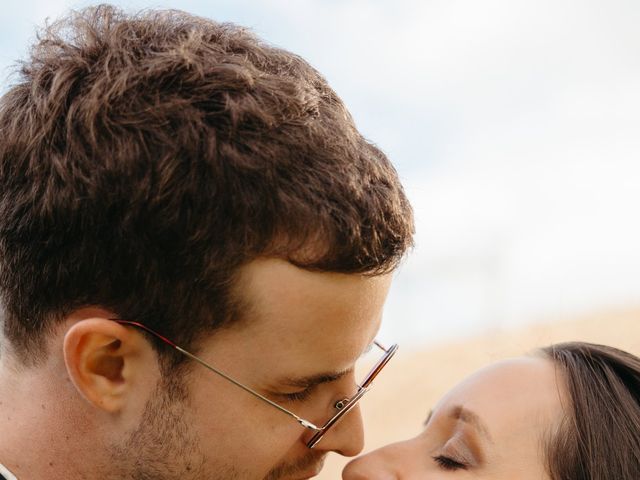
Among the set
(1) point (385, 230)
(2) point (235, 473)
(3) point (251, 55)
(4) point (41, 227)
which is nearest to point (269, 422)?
(2) point (235, 473)

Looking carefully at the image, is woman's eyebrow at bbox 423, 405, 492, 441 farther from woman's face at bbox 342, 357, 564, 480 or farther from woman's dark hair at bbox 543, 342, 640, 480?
woman's dark hair at bbox 543, 342, 640, 480

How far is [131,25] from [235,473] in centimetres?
167

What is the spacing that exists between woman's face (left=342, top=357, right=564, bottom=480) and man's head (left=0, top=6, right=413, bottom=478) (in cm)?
39

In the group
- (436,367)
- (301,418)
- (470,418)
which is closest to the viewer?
(301,418)

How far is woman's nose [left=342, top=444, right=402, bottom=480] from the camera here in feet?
11.6

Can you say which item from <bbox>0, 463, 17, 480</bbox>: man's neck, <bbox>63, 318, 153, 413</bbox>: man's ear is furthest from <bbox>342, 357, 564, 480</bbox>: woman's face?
<bbox>0, 463, 17, 480</bbox>: man's neck

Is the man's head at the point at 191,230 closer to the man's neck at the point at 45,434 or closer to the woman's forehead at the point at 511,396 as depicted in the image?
the man's neck at the point at 45,434

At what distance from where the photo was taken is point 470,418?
12.1 ft

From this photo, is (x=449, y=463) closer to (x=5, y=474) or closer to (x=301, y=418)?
(x=301, y=418)

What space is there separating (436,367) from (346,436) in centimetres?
2140

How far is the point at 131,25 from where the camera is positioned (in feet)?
12.0

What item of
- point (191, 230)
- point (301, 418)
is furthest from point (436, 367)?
point (191, 230)

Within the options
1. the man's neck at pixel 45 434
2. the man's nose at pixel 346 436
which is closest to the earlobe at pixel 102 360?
the man's neck at pixel 45 434

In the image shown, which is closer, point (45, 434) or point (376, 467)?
point (45, 434)
